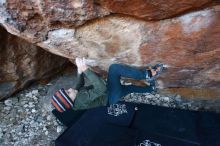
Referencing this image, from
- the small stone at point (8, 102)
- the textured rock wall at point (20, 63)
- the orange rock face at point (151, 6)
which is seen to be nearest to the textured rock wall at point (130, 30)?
the orange rock face at point (151, 6)

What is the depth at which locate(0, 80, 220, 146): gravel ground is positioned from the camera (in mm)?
2059

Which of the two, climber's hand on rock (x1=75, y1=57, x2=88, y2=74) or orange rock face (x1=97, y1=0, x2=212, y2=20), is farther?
climber's hand on rock (x1=75, y1=57, x2=88, y2=74)

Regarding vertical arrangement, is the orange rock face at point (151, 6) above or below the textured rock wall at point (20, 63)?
above

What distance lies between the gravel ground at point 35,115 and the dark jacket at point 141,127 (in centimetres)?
16

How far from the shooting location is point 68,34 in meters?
1.71

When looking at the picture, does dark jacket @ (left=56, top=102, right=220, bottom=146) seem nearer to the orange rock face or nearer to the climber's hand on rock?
the climber's hand on rock

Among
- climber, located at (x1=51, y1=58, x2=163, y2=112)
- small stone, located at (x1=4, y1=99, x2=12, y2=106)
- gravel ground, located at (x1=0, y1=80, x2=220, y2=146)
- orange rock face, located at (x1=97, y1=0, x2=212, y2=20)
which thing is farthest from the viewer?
small stone, located at (x1=4, y1=99, x2=12, y2=106)

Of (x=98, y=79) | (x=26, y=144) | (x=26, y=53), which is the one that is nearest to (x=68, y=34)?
(x=98, y=79)

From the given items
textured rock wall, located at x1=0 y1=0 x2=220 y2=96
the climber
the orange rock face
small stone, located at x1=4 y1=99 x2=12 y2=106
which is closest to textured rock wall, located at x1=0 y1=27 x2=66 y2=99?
small stone, located at x1=4 y1=99 x2=12 y2=106

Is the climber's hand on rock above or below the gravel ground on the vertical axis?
above

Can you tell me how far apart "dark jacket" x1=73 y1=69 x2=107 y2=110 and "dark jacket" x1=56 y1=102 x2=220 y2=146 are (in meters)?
0.15

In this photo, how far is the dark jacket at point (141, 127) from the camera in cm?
175

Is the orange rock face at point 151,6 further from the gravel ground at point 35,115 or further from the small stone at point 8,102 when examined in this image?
the small stone at point 8,102

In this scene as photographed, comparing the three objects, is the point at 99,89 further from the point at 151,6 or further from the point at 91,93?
the point at 151,6
